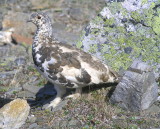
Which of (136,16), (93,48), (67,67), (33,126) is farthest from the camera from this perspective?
(93,48)

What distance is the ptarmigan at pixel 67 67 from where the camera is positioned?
220 inches

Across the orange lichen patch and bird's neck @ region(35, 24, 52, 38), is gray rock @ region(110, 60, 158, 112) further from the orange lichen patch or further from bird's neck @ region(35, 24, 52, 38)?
the orange lichen patch

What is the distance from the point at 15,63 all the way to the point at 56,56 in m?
3.01

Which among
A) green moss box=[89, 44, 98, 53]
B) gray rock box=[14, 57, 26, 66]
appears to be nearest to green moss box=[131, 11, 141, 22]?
green moss box=[89, 44, 98, 53]

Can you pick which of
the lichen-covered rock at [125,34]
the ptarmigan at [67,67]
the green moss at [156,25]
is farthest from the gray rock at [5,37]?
the green moss at [156,25]

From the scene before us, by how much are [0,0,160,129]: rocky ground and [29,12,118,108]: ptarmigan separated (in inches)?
12.4

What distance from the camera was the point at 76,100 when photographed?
5.84 m

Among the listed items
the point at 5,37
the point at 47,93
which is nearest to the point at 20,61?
the point at 47,93

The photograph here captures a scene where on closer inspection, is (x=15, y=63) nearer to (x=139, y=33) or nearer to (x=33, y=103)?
(x=33, y=103)

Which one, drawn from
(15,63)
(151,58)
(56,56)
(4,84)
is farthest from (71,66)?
(15,63)

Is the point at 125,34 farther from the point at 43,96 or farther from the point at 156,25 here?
the point at 43,96

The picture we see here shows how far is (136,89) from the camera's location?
Result: 529 centimetres

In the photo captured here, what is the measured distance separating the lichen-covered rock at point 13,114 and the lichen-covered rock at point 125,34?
2.01 metres

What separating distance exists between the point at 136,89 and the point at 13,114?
179 cm
